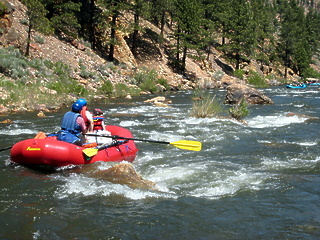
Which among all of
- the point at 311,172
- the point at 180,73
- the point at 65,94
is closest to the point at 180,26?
the point at 180,73

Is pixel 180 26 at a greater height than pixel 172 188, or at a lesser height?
greater

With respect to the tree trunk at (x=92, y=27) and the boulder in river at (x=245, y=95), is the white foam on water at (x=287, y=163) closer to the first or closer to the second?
the boulder in river at (x=245, y=95)

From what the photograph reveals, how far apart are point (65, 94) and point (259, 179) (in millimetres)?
11773

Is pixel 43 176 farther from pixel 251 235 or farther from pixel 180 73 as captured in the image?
pixel 180 73

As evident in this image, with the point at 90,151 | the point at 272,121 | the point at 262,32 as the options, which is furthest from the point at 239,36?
the point at 90,151

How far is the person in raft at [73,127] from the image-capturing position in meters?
6.36

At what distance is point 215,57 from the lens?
40.9m

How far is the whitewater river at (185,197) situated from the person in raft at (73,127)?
728 mm

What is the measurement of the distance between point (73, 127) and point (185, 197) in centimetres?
271

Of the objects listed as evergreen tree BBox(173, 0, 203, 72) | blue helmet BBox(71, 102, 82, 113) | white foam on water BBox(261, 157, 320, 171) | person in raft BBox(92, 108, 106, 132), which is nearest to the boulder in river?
white foam on water BBox(261, 157, 320, 171)

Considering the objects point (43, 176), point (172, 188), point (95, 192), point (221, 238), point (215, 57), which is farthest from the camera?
point (215, 57)

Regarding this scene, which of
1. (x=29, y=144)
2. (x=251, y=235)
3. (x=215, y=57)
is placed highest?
(x=215, y=57)

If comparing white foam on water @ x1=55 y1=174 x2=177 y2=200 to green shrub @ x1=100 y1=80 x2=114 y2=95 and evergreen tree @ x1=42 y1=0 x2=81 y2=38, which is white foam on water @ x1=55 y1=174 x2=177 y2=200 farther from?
evergreen tree @ x1=42 y1=0 x2=81 y2=38

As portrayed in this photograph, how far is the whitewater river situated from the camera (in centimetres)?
377
